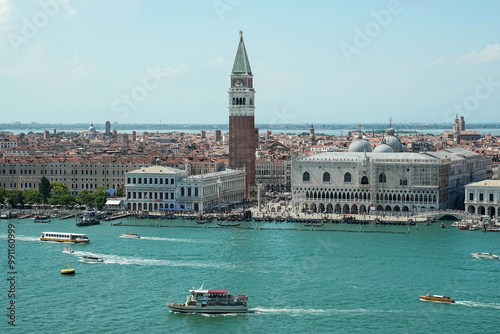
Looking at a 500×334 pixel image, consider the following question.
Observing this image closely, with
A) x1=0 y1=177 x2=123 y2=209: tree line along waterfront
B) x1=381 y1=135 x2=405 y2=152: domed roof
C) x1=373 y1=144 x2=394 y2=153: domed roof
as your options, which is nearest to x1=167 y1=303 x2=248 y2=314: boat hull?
x1=0 y1=177 x2=123 y2=209: tree line along waterfront

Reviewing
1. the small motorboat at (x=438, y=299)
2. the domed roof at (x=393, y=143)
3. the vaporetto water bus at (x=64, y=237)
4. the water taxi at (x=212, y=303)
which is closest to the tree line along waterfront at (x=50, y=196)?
the vaporetto water bus at (x=64, y=237)

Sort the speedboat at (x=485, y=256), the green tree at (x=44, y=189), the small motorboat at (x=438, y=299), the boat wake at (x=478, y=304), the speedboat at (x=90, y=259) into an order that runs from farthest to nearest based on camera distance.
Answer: the green tree at (x=44, y=189) < the speedboat at (x=485, y=256) < the speedboat at (x=90, y=259) < the small motorboat at (x=438, y=299) < the boat wake at (x=478, y=304)

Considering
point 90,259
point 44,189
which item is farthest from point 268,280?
point 44,189

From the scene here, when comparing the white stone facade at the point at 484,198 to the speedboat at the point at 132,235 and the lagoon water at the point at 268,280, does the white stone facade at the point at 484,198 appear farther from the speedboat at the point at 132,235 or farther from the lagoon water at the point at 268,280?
the speedboat at the point at 132,235

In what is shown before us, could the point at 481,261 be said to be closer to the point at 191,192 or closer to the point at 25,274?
the point at 25,274

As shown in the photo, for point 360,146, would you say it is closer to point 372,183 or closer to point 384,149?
point 384,149

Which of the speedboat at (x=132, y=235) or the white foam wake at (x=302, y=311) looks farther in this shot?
the speedboat at (x=132, y=235)

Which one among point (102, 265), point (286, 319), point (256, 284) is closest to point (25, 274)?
point (102, 265)
